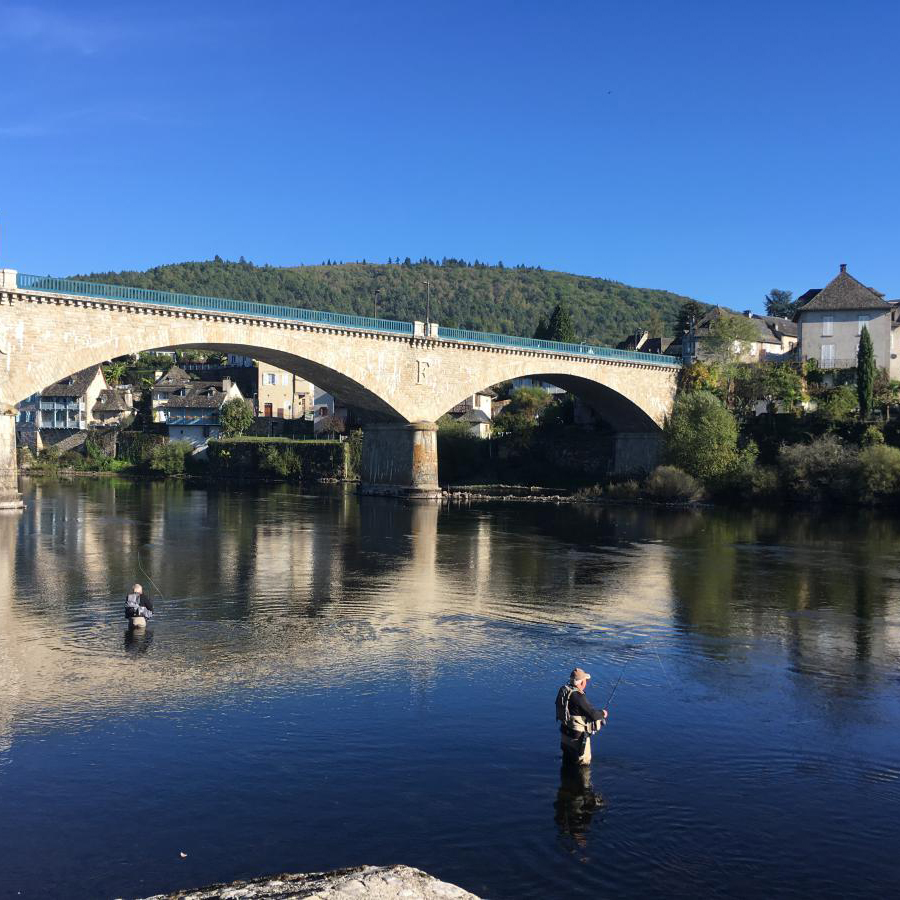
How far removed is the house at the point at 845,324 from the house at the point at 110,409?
71.3 metres

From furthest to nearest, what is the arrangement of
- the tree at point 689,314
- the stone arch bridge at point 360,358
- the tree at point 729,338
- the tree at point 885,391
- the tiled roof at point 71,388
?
the tree at point 689,314
the tiled roof at point 71,388
the tree at point 729,338
the tree at point 885,391
the stone arch bridge at point 360,358

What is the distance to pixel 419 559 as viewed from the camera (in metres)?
33.8

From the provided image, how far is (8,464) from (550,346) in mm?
37733

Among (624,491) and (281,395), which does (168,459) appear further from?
(624,491)

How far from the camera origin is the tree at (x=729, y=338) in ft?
256

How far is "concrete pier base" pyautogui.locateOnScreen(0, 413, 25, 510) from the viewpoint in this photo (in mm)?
44406

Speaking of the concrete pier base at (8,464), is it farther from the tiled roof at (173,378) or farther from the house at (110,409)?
the tiled roof at (173,378)

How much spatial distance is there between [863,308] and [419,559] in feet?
198

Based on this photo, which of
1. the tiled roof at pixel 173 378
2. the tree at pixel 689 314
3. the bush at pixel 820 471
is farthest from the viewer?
the tree at pixel 689 314

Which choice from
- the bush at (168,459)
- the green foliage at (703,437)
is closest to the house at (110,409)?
the bush at (168,459)

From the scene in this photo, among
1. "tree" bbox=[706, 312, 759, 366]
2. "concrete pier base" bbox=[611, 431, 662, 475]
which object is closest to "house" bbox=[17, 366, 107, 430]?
"concrete pier base" bbox=[611, 431, 662, 475]

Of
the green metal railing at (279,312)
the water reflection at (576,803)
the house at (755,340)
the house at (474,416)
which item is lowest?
the water reflection at (576,803)

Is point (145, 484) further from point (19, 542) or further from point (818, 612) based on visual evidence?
point (818, 612)

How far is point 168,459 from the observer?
9050 centimetres
